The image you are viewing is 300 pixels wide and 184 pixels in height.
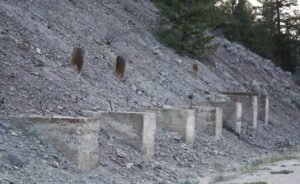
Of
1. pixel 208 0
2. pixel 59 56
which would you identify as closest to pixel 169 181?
→ pixel 59 56

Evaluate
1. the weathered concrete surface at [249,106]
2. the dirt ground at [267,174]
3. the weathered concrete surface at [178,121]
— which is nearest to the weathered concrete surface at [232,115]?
the weathered concrete surface at [249,106]

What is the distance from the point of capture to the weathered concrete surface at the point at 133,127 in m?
13.3

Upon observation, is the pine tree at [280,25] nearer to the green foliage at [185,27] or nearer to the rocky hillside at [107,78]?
the rocky hillside at [107,78]

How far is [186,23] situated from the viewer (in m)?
27.5

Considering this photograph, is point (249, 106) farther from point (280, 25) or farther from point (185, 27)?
point (280, 25)

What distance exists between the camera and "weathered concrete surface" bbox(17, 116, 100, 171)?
10484mm

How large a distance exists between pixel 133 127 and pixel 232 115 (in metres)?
9.54

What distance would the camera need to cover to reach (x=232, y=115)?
22062 mm

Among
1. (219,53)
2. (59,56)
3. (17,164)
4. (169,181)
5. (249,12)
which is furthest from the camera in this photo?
(249,12)

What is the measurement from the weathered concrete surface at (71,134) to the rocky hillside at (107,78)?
10.0 inches

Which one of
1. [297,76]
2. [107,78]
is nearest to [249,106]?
[107,78]

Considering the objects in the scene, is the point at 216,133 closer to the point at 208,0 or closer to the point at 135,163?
the point at 135,163

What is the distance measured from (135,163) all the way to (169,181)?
36.0 inches

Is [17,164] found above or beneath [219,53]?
beneath
